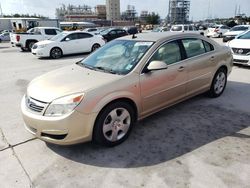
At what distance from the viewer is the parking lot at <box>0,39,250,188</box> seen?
2541mm

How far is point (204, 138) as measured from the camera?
334 cm

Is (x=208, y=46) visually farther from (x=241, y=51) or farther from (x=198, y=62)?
(x=241, y=51)

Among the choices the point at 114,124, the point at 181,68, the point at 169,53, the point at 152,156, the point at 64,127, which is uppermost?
the point at 169,53

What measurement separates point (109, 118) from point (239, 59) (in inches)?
250

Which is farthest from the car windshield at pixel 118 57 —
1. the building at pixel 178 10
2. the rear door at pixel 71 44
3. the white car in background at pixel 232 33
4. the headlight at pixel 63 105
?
the building at pixel 178 10

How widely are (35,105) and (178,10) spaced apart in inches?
3802

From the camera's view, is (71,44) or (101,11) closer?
(71,44)

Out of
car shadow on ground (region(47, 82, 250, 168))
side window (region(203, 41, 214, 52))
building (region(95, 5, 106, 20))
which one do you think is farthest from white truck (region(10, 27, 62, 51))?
building (region(95, 5, 106, 20))

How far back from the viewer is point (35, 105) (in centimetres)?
290

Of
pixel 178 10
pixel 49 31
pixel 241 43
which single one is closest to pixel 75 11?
pixel 178 10

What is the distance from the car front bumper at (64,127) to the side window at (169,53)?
145cm

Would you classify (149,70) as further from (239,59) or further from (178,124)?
(239,59)

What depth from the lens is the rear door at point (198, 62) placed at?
13.3 feet

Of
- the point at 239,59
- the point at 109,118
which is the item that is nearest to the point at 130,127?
the point at 109,118
